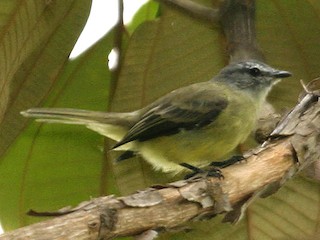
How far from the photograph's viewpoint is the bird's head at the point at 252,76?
8.47 feet

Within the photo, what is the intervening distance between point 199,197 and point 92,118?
65 cm

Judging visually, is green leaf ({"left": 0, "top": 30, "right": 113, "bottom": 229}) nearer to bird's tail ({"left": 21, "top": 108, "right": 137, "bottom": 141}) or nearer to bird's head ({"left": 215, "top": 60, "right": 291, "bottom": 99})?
bird's tail ({"left": 21, "top": 108, "right": 137, "bottom": 141})

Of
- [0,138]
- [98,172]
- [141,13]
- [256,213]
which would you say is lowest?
[256,213]

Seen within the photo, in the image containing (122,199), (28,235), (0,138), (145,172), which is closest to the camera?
(28,235)

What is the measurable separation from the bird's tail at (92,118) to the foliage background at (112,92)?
3 cm

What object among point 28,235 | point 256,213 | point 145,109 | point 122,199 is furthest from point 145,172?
point 28,235

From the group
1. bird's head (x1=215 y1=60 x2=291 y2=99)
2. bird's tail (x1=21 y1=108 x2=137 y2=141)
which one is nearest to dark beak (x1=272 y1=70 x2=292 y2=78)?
bird's head (x1=215 y1=60 x2=291 y2=99)

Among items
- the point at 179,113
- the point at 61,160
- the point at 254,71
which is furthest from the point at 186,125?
the point at 61,160

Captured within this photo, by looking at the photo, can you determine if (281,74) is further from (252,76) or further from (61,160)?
(61,160)

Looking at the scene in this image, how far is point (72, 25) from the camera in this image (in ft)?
7.62

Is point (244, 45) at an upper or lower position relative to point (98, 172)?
upper

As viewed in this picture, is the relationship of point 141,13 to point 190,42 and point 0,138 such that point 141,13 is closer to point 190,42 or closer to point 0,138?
point 190,42

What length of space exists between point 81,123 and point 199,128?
40 centimetres

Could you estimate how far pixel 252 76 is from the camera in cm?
294
